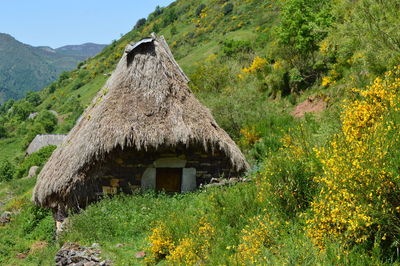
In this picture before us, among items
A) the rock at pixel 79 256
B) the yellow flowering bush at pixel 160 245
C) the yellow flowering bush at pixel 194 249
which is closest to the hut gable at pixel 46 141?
the rock at pixel 79 256

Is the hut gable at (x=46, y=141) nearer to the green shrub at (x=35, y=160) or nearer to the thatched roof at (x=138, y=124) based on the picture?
the green shrub at (x=35, y=160)

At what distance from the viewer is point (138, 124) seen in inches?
385

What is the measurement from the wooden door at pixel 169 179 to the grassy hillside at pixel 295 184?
92cm

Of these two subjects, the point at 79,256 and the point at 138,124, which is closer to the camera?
the point at 79,256

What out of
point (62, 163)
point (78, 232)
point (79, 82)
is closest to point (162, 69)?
point (62, 163)

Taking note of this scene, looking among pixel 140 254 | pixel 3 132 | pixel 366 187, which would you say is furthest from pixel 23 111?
pixel 366 187

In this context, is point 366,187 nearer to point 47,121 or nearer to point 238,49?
point 238,49

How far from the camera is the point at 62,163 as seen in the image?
10.1 meters

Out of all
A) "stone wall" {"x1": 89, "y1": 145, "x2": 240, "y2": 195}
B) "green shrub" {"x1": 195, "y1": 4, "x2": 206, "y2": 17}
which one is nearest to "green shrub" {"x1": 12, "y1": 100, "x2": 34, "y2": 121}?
"green shrub" {"x1": 195, "y1": 4, "x2": 206, "y2": 17}

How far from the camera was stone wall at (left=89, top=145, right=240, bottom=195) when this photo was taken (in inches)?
390

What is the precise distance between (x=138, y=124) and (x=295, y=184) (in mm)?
5095

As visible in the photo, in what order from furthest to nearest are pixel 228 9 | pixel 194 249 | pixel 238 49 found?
pixel 228 9 < pixel 238 49 < pixel 194 249

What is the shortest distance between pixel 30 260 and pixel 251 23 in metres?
43.5

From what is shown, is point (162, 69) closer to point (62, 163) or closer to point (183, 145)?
point (183, 145)
